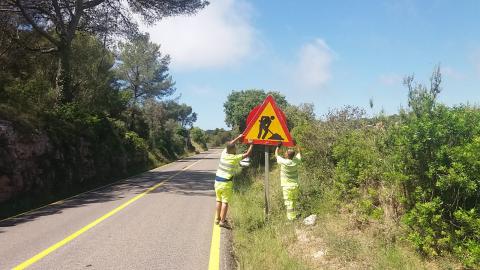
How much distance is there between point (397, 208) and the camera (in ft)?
21.4

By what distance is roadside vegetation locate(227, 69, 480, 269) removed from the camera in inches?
201

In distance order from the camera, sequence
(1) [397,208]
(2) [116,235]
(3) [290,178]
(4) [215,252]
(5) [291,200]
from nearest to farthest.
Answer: (1) [397,208]
(4) [215,252]
(2) [116,235]
(5) [291,200]
(3) [290,178]

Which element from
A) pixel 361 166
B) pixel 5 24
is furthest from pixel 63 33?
pixel 361 166

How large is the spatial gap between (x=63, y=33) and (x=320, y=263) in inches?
765

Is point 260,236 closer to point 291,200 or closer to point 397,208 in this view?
point 291,200

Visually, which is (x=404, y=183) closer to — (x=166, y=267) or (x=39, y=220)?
(x=166, y=267)

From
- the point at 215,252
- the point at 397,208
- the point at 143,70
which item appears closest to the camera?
the point at 397,208

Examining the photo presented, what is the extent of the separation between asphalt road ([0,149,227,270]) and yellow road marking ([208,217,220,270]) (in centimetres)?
9

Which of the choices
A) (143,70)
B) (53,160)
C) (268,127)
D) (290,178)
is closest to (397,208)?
(290,178)

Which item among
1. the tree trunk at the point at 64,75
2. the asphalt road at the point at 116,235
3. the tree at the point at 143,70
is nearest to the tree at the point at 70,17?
the tree trunk at the point at 64,75

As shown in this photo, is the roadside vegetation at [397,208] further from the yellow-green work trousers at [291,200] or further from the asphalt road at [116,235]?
the asphalt road at [116,235]

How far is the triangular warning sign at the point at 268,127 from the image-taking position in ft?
27.8

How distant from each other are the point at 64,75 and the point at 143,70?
33131mm

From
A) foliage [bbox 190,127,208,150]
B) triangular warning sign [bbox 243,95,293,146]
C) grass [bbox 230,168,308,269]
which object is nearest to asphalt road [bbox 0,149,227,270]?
grass [bbox 230,168,308,269]
